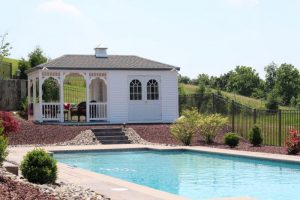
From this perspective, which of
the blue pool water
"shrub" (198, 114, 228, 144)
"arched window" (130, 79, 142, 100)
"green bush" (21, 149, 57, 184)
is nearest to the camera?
"green bush" (21, 149, 57, 184)

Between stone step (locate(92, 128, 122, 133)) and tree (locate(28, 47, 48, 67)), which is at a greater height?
tree (locate(28, 47, 48, 67))

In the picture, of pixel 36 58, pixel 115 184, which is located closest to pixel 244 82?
pixel 36 58

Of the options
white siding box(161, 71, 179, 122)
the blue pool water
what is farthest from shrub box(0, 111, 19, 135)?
white siding box(161, 71, 179, 122)

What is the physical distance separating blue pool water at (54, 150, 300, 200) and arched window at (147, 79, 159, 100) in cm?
765

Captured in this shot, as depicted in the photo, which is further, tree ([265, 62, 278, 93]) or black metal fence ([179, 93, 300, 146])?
tree ([265, 62, 278, 93])

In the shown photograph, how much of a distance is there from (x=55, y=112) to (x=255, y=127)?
10.5 m

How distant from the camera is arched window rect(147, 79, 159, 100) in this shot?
28141 mm

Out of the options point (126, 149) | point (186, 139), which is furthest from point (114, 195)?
point (186, 139)

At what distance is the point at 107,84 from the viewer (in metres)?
27.5

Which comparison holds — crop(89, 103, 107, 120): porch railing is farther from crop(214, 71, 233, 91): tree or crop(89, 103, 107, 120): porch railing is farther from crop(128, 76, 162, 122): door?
crop(214, 71, 233, 91): tree

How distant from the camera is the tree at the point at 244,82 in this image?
94000 millimetres

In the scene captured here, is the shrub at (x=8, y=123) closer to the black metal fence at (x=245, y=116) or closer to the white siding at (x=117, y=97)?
the black metal fence at (x=245, y=116)

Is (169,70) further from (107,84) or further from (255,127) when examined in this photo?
(255,127)

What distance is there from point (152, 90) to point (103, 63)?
2861 millimetres
